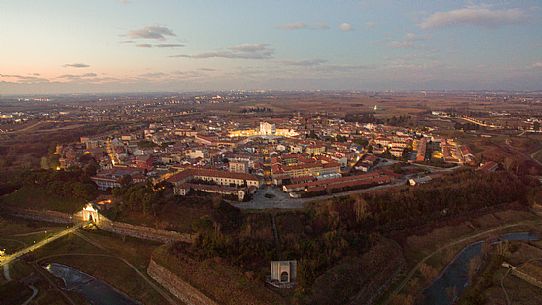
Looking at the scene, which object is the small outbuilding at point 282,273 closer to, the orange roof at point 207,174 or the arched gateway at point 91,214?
the orange roof at point 207,174

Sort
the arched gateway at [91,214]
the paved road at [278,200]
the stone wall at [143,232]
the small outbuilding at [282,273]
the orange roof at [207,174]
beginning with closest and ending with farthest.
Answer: the small outbuilding at [282,273]
the stone wall at [143,232]
the arched gateway at [91,214]
the paved road at [278,200]
the orange roof at [207,174]

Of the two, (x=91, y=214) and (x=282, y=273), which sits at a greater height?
(x=91, y=214)

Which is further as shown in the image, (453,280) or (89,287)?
(453,280)

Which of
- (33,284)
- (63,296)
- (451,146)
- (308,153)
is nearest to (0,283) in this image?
(33,284)

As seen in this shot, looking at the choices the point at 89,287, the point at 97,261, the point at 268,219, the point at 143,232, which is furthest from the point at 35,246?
the point at 268,219

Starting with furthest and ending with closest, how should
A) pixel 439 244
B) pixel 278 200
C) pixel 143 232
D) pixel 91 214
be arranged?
1. pixel 278 200
2. pixel 91 214
3. pixel 143 232
4. pixel 439 244

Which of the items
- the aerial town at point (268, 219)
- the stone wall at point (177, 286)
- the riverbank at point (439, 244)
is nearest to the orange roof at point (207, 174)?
the aerial town at point (268, 219)

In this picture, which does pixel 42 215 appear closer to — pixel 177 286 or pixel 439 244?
pixel 177 286

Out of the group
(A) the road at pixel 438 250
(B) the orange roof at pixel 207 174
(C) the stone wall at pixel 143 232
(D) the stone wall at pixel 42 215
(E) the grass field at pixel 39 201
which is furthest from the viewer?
(B) the orange roof at pixel 207 174
